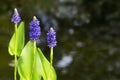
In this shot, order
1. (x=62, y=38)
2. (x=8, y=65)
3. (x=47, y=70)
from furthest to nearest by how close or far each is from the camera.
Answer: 1. (x=62, y=38)
2. (x=8, y=65)
3. (x=47, y=70)

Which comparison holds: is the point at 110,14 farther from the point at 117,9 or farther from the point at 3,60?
the point at 3,60

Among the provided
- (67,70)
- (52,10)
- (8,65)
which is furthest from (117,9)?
(8,65)

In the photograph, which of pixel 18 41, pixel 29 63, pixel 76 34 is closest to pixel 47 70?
pixel 29 63

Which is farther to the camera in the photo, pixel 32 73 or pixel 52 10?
pixel 52 10

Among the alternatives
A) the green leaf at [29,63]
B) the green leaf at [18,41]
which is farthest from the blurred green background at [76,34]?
the green leaf at [29,63]

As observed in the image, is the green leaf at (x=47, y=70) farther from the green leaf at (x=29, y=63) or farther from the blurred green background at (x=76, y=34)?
the blurred green background at (x=76, y=34)

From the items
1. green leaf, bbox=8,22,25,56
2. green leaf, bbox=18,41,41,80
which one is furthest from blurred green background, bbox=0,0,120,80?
green leaf, bbox=18,41,41,80

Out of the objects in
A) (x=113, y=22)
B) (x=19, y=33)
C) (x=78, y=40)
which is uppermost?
(x=113, y=22)
